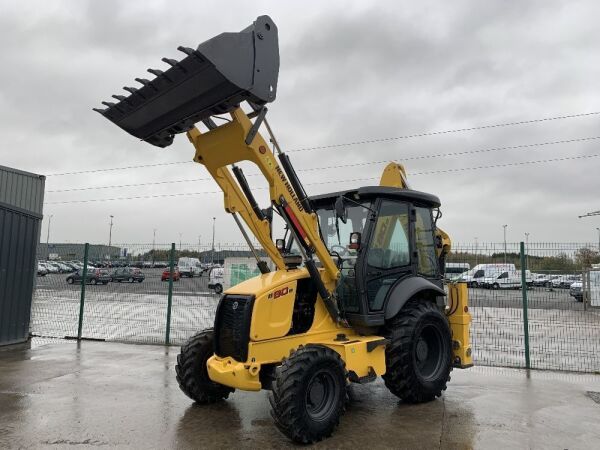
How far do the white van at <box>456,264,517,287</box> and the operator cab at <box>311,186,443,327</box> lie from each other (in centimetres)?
252

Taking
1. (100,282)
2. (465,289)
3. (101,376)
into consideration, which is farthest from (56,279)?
(465,289)

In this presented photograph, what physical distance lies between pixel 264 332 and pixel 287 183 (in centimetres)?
155

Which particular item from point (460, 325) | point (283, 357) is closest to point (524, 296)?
point (460, 325)

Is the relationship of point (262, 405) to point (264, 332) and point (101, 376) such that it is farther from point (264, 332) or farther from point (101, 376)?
point (101, 376)

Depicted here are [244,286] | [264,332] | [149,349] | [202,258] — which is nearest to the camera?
[264,332]

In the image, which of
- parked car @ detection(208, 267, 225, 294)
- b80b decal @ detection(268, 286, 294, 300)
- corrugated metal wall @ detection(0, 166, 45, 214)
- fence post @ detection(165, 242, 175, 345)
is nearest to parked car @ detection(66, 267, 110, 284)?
corrugated metal wall @ detection(0, 166, 45, 214)

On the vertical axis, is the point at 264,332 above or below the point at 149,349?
above

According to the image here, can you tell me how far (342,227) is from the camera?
6.03m

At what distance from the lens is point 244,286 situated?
212 inches

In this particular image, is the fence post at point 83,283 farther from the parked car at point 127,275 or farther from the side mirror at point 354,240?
the side mirror at point 354,240

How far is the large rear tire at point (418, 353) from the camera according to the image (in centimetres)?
550

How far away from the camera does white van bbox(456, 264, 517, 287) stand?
8703 mm

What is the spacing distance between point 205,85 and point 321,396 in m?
3.09

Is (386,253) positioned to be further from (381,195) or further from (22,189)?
(22,189)
